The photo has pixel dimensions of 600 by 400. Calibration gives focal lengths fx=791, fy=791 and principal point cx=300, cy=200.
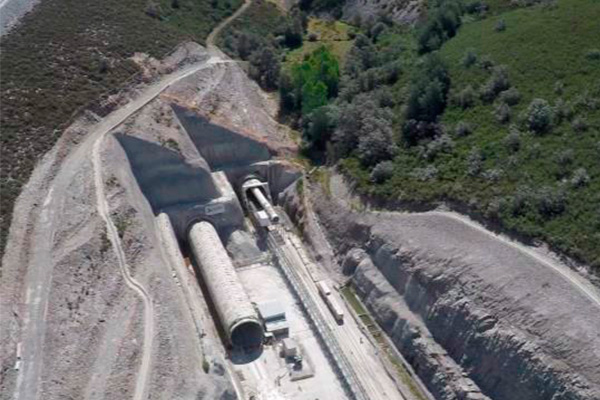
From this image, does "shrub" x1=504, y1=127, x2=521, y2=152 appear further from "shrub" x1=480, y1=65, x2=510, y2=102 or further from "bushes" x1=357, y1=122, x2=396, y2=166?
"bushes" x1=357, y1=122, x2=396, y2=166

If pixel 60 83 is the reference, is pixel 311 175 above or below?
below

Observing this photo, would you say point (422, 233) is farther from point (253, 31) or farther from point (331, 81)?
point (253, 31)

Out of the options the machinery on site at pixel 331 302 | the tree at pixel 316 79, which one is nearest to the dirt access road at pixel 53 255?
the tree at pixel 316 79

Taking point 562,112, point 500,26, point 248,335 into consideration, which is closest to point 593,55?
point 562,112

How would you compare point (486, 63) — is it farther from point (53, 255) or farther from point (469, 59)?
point (53, 255)

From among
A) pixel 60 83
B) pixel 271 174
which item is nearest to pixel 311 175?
pixel 271 174

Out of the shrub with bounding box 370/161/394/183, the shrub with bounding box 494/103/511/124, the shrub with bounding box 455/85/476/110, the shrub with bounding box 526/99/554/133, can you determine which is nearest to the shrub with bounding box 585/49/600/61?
the shrub with bounding box 526/99/554/133

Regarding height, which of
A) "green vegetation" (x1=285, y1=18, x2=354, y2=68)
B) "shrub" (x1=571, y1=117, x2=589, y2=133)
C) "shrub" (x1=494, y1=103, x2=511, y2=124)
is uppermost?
"green vegetation" (x1=285, y1=18, x2=354, y2=68)
